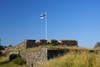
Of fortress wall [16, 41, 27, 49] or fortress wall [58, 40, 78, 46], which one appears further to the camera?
fortress wall [58, 40, 78, 46]

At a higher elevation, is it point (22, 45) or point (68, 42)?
point (68, 42)

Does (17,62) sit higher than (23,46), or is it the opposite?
(23,46)

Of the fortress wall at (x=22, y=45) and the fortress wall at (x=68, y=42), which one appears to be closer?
the fortress wall at (x=22, y=45)

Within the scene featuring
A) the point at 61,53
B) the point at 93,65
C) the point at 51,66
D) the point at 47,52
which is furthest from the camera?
the point at 61,53

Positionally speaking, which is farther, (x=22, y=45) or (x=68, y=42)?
(x=68, y=42)

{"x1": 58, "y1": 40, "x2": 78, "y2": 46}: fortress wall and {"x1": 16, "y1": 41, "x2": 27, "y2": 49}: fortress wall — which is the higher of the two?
{"x1": 58, "y1": 40, "x2": 78, "y2": 46}: fortress wall

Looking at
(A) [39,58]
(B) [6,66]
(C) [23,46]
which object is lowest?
(B) [6,66]

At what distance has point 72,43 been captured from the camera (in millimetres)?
24938

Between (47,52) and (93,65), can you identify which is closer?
(93,65)

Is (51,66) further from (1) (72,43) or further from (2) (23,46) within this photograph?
(1) (72,43)

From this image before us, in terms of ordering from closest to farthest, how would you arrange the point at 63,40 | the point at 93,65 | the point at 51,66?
the point at 93,65 < the point at 51,66 < the point at 63,40

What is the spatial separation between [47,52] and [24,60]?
6.97 metres

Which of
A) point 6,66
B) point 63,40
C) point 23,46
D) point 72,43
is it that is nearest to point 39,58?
point 6,66

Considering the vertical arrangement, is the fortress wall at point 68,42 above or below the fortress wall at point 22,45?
above
